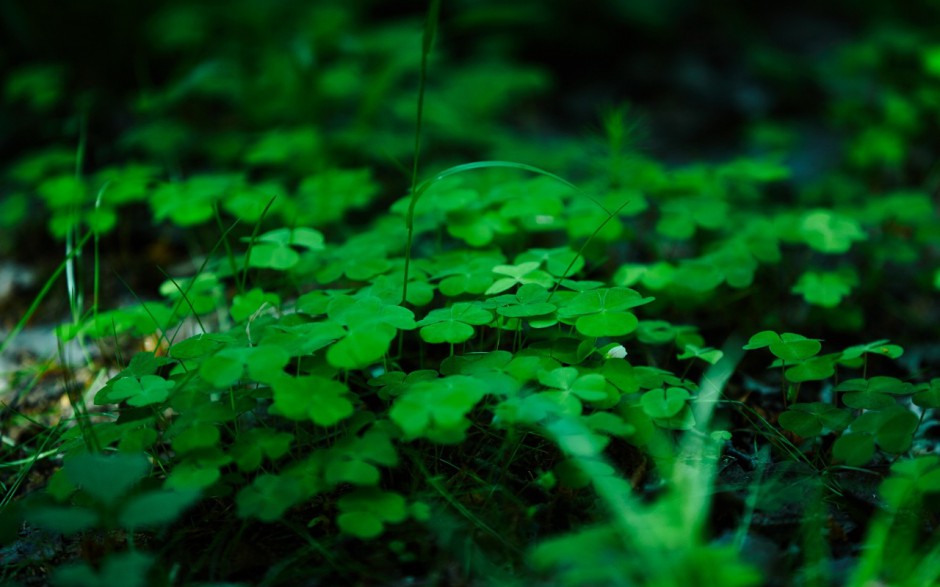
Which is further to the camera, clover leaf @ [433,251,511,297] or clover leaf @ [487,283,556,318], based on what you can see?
clover leaf @ [433,251,511,297]

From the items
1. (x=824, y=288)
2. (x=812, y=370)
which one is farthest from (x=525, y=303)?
(x=824, y=288)

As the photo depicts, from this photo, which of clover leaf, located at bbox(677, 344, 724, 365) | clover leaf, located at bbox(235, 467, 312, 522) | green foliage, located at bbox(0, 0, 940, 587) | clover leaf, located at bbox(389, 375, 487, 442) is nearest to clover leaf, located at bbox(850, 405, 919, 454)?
green foliage, located at bbox(0, 0, 940, 587)

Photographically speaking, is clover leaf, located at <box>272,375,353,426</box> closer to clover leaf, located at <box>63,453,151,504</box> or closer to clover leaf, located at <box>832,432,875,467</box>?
clover leaf, located at <box>63,453,151,504</box>

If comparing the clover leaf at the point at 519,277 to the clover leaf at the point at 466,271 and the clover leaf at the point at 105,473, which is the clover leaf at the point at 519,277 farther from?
the clover leaf at the point at 105,473

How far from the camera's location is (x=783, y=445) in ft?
5.32

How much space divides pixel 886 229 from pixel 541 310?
166cm

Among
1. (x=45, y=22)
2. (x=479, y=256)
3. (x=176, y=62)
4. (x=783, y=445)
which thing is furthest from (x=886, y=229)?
(x=45, y=22)

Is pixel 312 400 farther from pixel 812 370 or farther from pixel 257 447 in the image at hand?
pixel 812 370

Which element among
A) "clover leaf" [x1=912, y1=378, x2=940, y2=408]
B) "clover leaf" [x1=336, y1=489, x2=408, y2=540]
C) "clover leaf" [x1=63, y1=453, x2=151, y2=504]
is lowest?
"clover leaf" [x1=336, y1=489, x2=408, y2=540]

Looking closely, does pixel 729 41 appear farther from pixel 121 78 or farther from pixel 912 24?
pixel 121 78

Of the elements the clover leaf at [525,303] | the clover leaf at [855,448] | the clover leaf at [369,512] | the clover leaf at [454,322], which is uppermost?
the clover leaf at [525,303]

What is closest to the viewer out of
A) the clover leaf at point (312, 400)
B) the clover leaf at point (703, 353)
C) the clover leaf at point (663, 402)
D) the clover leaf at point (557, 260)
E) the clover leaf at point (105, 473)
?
the clover leaf at point (105, 473)

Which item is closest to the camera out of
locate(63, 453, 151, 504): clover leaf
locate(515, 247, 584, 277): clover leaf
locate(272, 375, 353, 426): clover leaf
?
locate(63, 453, 151, 504): clover leaf

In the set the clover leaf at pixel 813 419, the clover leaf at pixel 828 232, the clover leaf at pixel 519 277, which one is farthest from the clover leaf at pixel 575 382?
the clover leaf at pixel 828 232
